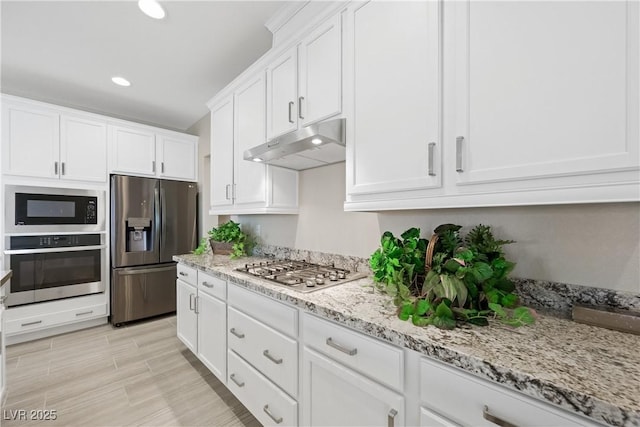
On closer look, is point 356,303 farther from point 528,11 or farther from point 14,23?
point 14,23

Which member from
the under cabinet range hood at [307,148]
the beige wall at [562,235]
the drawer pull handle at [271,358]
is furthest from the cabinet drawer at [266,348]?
the under cabinet range hood at [307,148]

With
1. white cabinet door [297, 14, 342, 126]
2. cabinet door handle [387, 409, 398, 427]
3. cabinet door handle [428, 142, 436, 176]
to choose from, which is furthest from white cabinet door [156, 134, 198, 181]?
cabinet door handle [387, 409, 398, 427]

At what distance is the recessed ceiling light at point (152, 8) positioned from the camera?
68.4 inches

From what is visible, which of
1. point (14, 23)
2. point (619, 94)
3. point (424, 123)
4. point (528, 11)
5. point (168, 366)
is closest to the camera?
point (619, 94)

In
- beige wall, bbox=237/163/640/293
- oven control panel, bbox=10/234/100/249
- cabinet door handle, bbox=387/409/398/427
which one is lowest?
cabinet door handle, bbox=387/409/398/427

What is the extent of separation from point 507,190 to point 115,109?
4.39 metres

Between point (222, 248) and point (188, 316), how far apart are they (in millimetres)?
632

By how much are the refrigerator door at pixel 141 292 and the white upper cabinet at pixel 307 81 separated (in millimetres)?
2522

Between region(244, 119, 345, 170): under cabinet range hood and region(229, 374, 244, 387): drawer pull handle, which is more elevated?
region(244, 119, 345, 170): under cabinet range hood

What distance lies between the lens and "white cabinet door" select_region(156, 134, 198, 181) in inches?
137

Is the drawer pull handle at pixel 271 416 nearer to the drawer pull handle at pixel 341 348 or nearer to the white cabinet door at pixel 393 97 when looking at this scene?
the drawer pull handle at pixel 341 348

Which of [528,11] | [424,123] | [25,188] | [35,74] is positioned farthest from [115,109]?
[528,11]

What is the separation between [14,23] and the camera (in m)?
1.96

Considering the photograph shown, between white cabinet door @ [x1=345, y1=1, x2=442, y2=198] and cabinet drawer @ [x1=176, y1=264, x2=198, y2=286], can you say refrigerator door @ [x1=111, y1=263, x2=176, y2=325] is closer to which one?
cabinet drawer @ [x1=176, y1=264, x2=198, y2=286]
